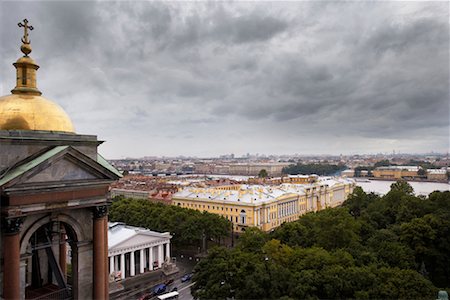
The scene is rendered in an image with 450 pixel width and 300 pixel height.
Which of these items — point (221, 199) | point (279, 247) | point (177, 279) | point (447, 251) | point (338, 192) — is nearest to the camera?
point (279, 247)

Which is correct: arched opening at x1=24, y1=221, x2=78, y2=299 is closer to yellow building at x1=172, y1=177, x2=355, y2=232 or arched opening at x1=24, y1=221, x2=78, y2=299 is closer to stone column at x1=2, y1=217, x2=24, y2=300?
stone column at x1=2, y1=217, x2=24, y2=300

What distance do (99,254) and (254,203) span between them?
54.7m

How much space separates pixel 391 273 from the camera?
25.7 meters

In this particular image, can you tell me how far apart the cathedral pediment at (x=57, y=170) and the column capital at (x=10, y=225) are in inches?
44.0

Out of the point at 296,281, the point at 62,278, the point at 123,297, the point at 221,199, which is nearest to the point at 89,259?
the point at 62,278

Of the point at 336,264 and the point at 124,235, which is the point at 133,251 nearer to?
the point at 124,235

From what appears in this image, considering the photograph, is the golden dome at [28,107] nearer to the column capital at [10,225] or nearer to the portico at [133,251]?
the column capital at [10,225]

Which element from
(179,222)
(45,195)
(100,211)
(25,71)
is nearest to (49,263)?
(100,211)

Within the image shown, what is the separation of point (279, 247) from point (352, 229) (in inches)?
426

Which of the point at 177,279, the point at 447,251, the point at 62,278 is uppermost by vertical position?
the point at 62,278

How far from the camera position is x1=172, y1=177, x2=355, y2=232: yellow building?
68.5 meters

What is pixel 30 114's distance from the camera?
12773 millimetres

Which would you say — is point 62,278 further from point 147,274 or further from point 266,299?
point 147,274

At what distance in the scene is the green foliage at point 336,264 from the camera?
960 inches
